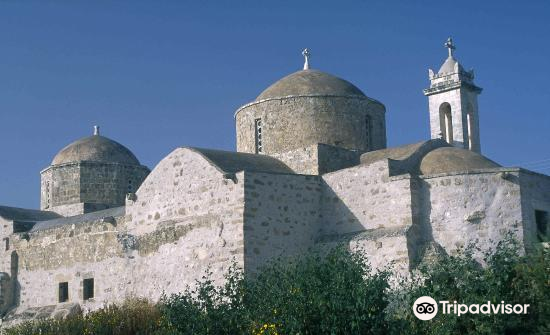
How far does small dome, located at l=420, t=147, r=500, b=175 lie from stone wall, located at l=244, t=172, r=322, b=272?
254cm

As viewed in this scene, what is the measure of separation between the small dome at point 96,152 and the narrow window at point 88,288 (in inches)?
254

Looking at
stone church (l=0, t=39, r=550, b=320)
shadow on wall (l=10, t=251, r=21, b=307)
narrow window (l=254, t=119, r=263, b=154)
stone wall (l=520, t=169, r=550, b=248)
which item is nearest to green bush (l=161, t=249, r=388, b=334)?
stone church (l=0, t=39, r=550, b=320)

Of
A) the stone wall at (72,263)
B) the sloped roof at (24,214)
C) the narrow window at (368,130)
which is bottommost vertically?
the stone wall at (72,263)

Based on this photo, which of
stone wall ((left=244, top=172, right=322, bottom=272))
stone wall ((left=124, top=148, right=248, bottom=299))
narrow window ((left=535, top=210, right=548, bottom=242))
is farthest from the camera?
stone wall ((left=124, top=148, right=248, bottom=299))

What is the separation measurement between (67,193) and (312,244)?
12.1 m

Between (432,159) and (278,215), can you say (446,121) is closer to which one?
(432,159)

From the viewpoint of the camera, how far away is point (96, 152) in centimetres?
2753

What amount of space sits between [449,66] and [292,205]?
6.74m

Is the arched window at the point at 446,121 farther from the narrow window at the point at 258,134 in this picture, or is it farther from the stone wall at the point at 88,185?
the stone wall at the point at 88,185

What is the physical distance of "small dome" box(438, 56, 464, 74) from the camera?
21.6m

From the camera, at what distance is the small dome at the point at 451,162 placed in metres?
17.6

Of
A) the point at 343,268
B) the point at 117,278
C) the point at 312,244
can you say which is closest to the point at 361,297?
the point at 343,268

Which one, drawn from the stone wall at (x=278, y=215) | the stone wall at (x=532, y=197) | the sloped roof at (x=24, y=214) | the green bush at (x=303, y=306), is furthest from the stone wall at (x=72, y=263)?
the stone wall at (x=532, y=197)

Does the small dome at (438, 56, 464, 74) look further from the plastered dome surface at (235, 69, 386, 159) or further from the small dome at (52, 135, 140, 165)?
the small dome at (52, 135, 140, 165)
